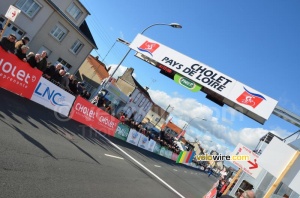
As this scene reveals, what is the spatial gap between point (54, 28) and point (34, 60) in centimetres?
1987

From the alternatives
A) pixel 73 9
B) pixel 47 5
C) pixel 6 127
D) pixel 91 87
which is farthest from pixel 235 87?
pixel 91 87

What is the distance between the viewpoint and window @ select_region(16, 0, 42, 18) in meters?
27.8

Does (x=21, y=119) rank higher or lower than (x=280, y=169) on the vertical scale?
lower

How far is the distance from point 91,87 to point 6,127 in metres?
46.6

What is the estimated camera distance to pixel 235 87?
12180mm

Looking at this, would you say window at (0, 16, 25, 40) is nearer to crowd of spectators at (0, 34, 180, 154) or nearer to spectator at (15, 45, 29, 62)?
crowd of spectators at (0, 34, 180, 154)

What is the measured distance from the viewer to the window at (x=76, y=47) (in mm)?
36125

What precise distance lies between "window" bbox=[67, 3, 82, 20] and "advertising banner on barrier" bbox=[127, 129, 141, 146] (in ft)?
52.9

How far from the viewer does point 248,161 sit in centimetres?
1176

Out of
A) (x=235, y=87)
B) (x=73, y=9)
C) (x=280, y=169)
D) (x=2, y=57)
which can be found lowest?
(x=2, y=57)

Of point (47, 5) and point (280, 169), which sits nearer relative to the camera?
point (280, 169)

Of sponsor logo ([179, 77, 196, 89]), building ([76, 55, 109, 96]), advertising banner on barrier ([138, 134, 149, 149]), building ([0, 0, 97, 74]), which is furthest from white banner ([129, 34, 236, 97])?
building ([76, 55, 109, 96])

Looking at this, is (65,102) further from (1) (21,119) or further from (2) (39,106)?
(1) (21,119)

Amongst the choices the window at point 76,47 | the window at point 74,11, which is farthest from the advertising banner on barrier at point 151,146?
the window at point 74,11
